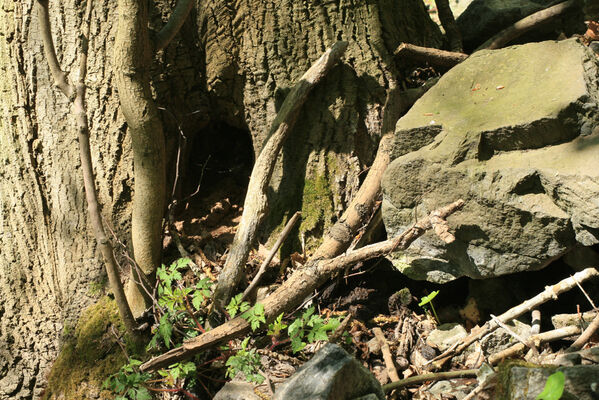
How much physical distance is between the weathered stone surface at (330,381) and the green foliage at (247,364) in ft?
1.43

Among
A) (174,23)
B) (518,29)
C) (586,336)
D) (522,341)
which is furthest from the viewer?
(518,29)

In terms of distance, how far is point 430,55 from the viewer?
12.6ft

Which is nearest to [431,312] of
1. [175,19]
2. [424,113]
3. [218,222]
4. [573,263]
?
[573,263]

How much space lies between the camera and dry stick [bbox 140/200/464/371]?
9.23 ft

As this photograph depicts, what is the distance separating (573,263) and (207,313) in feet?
6.87

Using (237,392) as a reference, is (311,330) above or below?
above

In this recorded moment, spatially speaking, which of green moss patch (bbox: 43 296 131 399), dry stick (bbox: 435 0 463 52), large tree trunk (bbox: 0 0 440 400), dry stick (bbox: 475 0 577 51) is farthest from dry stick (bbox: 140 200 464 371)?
dry stick (bbox: 435 0 463 52)

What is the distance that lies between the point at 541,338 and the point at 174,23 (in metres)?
2.82

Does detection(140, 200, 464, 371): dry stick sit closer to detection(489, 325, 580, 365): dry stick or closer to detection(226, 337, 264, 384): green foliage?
detection(226, 337, 264, 384): green foliage

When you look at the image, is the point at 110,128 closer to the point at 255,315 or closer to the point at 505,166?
the point at 255,315

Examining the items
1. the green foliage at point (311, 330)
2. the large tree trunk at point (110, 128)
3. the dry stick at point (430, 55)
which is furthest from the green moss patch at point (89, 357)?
the dry stick at point (430, 55)

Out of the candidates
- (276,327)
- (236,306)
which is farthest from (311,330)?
(236,306)

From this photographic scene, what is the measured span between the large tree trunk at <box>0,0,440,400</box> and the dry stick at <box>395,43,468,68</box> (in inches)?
3.8

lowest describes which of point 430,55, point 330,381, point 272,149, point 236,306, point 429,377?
point 429,377
